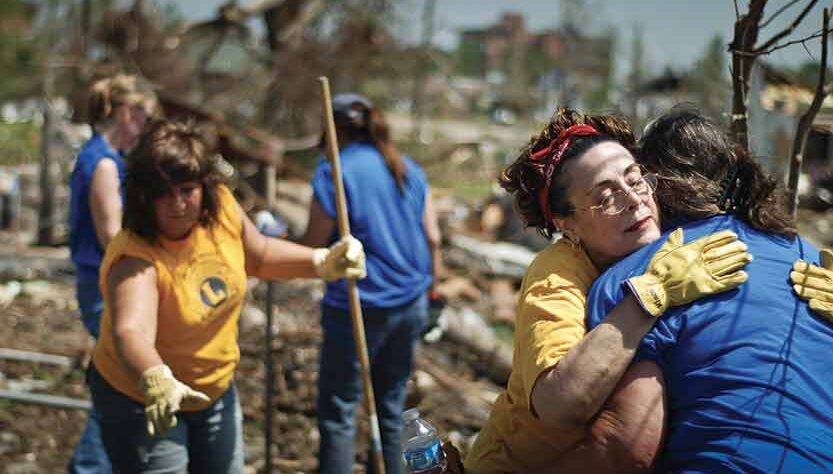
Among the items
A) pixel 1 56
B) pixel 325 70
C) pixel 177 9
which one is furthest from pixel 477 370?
pixel 177 9

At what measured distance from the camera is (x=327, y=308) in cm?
426

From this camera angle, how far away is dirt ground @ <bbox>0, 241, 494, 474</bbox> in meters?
5.26

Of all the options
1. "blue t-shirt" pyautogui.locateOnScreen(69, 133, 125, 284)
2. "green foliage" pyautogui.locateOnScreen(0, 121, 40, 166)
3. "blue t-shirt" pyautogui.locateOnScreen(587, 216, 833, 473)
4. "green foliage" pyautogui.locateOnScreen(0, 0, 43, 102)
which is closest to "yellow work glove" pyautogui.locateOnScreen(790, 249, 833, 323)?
"blue t-shirt" pyautogui.locateOnScreen(587, 216, 833, 473)

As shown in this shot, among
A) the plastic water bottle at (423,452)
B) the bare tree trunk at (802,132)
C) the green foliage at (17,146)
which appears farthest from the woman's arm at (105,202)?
the green foliage at (17,146)

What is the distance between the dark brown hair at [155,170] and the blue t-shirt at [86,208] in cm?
92

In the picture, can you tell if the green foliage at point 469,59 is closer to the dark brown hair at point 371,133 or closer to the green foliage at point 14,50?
the green foliage at point 14,50

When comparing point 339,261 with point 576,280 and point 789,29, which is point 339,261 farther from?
point 789,29

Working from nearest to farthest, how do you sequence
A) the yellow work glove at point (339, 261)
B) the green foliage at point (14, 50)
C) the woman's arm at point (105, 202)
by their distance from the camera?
the yellow work glove at point (339, 261)
the woman's arm at point (105, 202)
the green foliage at point (14, 50)

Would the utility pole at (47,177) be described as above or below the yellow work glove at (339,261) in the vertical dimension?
below

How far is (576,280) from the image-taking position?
2090 mm

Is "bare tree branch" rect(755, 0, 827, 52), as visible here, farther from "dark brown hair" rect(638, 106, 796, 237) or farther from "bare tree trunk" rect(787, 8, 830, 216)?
"dark brown hair" rect(638, 106, 796, 237)

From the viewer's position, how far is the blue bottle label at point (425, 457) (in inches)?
88.4

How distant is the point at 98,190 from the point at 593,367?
2.68 metres

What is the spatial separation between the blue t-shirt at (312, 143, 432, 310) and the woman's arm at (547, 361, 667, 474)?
2.39 metres
